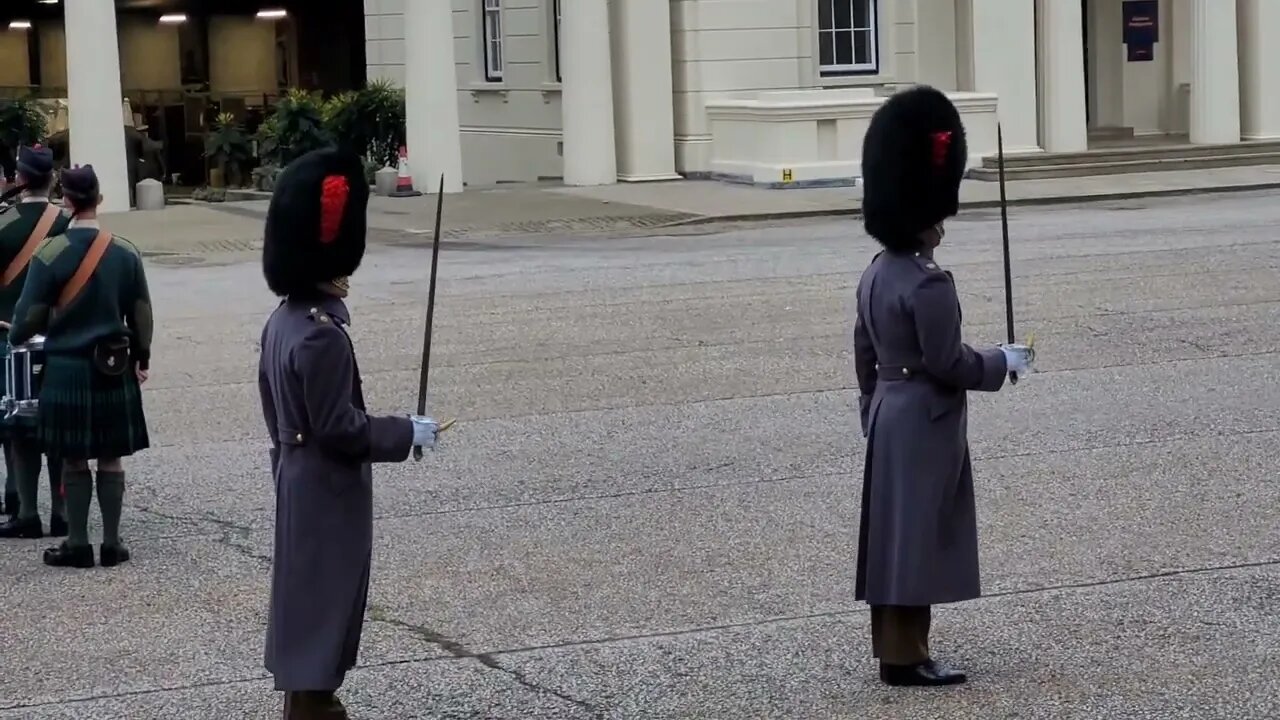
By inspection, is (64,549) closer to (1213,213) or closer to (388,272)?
(388,272)

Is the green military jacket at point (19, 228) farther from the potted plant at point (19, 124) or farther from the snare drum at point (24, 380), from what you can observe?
the potted plant at point (19, 124)

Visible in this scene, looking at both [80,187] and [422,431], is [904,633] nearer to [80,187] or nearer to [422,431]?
[422,431]

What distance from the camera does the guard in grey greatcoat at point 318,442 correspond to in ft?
18.8

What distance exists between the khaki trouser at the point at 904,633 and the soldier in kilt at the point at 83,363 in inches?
145

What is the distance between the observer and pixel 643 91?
2884 centimetres

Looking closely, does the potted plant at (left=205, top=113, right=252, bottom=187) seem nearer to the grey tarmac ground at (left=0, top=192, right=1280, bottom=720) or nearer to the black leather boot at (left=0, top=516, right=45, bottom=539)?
the grey tarmac ground at (left=0, top=192, right=1280, bottom=720)

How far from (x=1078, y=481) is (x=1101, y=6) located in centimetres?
2455

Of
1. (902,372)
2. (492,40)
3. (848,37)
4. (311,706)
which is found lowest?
(311,706)

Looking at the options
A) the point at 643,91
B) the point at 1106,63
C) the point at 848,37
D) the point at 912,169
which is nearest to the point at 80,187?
the point at 912,169

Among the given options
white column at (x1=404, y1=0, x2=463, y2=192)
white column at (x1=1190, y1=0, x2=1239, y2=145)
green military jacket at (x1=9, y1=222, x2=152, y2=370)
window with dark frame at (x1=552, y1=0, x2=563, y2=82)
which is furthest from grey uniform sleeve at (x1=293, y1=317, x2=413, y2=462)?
white column at (x1=1190, y1=0, x2=1239, y2=145)

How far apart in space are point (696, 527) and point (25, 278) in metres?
3.28

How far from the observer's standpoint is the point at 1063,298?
51.2ft

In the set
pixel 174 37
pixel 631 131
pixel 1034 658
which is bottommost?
pixel 1034 658

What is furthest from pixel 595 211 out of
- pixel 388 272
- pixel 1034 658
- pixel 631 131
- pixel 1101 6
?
pixel 1034 658
